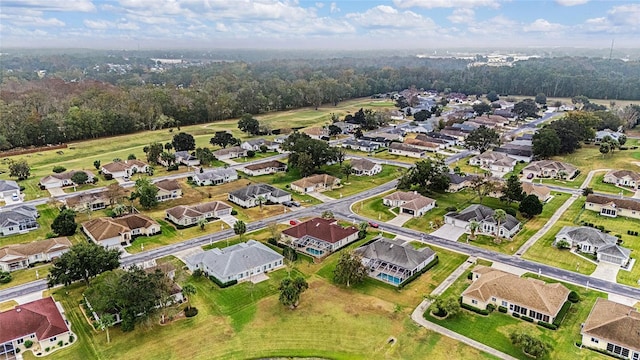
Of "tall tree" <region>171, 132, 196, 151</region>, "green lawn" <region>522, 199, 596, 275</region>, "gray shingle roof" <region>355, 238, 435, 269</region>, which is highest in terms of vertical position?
"tall tree" <region>171, 132, 196, 151</region>

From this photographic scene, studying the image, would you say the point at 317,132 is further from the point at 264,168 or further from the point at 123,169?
the point at 123,169

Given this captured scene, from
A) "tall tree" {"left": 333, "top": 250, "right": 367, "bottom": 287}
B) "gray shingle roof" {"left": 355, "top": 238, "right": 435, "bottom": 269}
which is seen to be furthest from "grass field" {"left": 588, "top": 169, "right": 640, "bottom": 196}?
"tall tree" {"left": 333, "top": 250, "right": 367, "bottom": 287}

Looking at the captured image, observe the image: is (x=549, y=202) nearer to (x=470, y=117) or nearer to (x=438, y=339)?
(x=438, y=339)

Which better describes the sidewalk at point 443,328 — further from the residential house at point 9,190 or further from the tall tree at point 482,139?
the residential house at point 9,190

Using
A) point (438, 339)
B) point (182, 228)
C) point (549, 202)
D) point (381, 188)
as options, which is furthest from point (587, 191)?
point (182, 228)

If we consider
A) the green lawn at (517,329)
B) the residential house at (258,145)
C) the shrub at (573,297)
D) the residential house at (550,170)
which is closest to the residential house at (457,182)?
the residential house at (550,170)

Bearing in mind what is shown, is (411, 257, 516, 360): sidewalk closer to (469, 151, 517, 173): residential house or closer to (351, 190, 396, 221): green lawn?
(351, 190, 396, 221): green lawn
